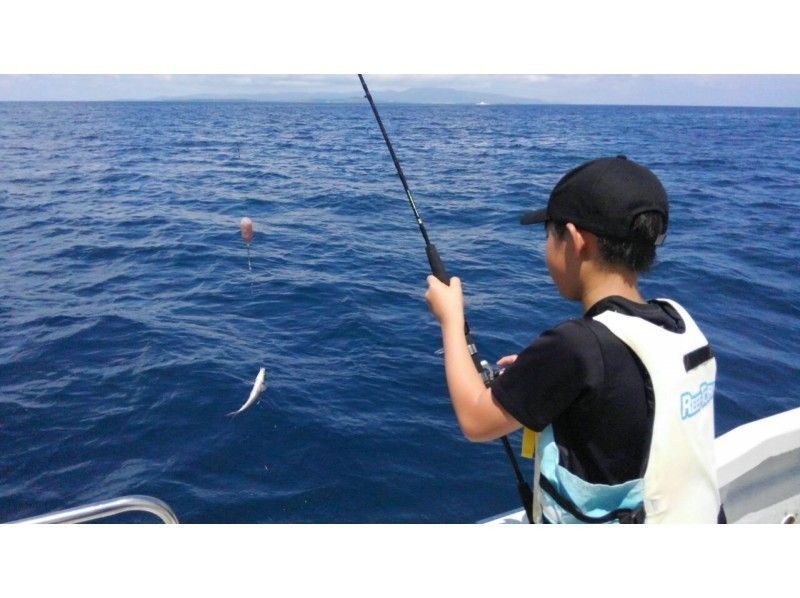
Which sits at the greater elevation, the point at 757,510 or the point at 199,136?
the point at 199,136

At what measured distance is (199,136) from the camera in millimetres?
32969

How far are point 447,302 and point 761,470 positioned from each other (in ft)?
7.58

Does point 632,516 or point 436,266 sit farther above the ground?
point 436,266

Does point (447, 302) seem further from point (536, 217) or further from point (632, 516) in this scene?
point (632, 516)

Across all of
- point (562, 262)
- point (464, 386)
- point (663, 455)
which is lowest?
point (663, 455)

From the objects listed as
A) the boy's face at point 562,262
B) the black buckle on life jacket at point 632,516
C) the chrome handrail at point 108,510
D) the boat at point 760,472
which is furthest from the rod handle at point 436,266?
the chrome handrail at point 108,510

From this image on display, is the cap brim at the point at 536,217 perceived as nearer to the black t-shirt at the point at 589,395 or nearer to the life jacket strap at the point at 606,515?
the black t-shirt at the point at 589,395

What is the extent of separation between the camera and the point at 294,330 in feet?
24.5

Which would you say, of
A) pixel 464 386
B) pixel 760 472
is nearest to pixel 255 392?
pixel 760 472

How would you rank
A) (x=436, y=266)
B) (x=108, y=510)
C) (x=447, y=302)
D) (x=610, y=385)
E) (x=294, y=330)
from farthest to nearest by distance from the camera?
(x=294, y=330), (x=436, y=266), (x=108, y=510), (x=447, y=302), (x=610, y=385)

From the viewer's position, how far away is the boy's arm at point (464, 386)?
5.24 ft
